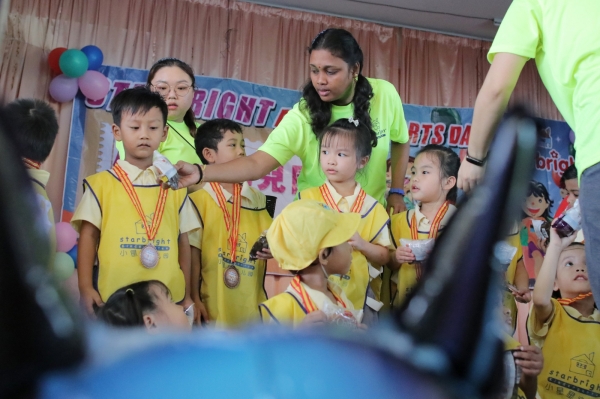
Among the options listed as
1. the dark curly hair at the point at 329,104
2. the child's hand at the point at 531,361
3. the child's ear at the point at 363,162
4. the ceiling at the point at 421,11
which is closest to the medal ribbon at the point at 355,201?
the child's ear at the point at 363,162

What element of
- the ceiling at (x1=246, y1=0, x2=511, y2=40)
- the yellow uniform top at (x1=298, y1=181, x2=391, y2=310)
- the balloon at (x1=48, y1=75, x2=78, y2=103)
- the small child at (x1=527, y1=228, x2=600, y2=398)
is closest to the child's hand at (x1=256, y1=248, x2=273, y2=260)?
the yellow uniform top at (x1=298, y1=181, x2=391, y2=310)

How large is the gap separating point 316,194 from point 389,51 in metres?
3.54

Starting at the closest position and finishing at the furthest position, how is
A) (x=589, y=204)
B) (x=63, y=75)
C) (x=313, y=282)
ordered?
(x=589, y=204), (x=313, y=282), (x=63, y=75)

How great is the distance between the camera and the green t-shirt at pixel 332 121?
9.73 ft

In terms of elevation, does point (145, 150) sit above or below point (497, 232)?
above

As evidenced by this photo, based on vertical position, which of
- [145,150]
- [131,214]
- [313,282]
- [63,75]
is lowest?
[313,282]

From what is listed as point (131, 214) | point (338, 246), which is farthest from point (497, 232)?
point (131, 214)

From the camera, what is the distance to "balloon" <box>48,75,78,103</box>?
4.85 metres

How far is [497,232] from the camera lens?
340 mm

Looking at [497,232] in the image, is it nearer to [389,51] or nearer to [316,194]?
[316,194]

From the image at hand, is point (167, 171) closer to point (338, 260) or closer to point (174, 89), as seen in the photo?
point (338, 260)

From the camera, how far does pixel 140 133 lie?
281 centimetres

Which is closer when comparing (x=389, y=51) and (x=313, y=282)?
(x=313, y=282)

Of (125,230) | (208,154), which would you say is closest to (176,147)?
(208,154)
